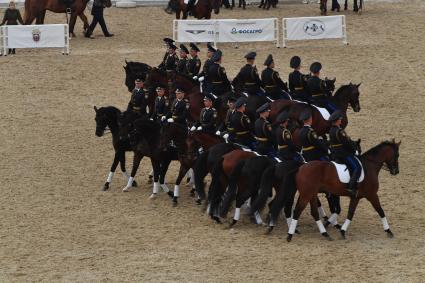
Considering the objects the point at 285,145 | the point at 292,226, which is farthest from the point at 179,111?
the point at 292,226

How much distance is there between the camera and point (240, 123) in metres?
21.3

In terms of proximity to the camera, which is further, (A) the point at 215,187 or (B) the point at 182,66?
(B) the point at 182,66

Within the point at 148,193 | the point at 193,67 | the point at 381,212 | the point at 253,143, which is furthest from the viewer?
the point at 193,67

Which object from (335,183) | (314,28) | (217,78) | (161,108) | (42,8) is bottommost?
(335,183)

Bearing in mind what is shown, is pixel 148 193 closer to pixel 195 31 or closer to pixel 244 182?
pixel 244 182

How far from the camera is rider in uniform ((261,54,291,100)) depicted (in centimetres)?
2439

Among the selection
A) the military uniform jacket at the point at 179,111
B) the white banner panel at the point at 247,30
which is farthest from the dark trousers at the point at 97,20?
the military uniform jacket at the point at 179,111

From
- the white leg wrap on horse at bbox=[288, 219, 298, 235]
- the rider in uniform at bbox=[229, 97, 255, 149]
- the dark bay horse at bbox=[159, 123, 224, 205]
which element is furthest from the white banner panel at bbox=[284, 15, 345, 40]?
the white leg wrap on horse at bbox=[288, 219, 298, 235]

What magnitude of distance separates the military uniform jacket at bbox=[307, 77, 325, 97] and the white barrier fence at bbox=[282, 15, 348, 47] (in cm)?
1206

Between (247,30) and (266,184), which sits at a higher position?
(247,30)

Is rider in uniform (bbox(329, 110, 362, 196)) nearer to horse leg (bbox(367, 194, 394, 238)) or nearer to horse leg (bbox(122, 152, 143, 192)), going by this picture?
horse leg (bbox(367, 194, 394, 238))

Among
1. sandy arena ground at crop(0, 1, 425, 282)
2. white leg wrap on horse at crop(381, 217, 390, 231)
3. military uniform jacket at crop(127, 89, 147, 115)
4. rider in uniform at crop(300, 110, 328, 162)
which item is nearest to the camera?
sandy arena ground at crop(0, 1, 425, 282)

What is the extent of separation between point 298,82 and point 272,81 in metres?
0.61

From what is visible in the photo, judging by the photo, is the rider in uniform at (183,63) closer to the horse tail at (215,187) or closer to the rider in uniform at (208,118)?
the rider in uniform at (208,118)
